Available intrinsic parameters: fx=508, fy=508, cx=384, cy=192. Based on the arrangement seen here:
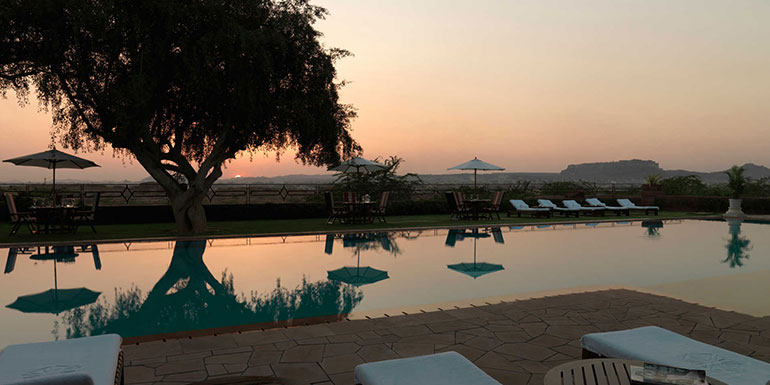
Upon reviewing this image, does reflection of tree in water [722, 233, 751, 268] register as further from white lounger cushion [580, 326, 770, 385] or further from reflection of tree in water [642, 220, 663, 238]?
white lounger cushion [580, 326, 770, 385]

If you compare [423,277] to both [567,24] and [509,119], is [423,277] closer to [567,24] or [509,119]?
[567,24]

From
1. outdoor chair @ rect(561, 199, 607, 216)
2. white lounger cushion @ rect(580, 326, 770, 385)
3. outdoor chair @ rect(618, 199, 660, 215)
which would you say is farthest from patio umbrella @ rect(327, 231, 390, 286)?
outdoor chair @ rect(618, 199, 660, 215)

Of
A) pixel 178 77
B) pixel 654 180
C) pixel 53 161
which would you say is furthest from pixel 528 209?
pixel 53 161

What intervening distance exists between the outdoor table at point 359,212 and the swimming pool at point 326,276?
304cm

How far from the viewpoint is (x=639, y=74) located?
18406 mm

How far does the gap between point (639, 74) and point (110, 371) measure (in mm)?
19856

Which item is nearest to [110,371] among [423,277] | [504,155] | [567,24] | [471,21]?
[423,277]

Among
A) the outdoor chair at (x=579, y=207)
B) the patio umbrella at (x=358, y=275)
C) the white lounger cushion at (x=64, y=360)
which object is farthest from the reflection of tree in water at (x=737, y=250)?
the white lounger cushion at (x=64, y=360)

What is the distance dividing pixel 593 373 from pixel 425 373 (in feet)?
2.41

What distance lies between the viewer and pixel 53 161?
12945 millimetres

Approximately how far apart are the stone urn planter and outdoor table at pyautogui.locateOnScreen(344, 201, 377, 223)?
13.2 meters

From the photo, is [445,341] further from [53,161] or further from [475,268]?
[53,161]

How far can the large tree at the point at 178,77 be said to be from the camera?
10.5m

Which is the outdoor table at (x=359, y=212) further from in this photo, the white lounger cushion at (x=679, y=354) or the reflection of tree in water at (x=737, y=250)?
the white lounger cushion at (x=679, y=354)
